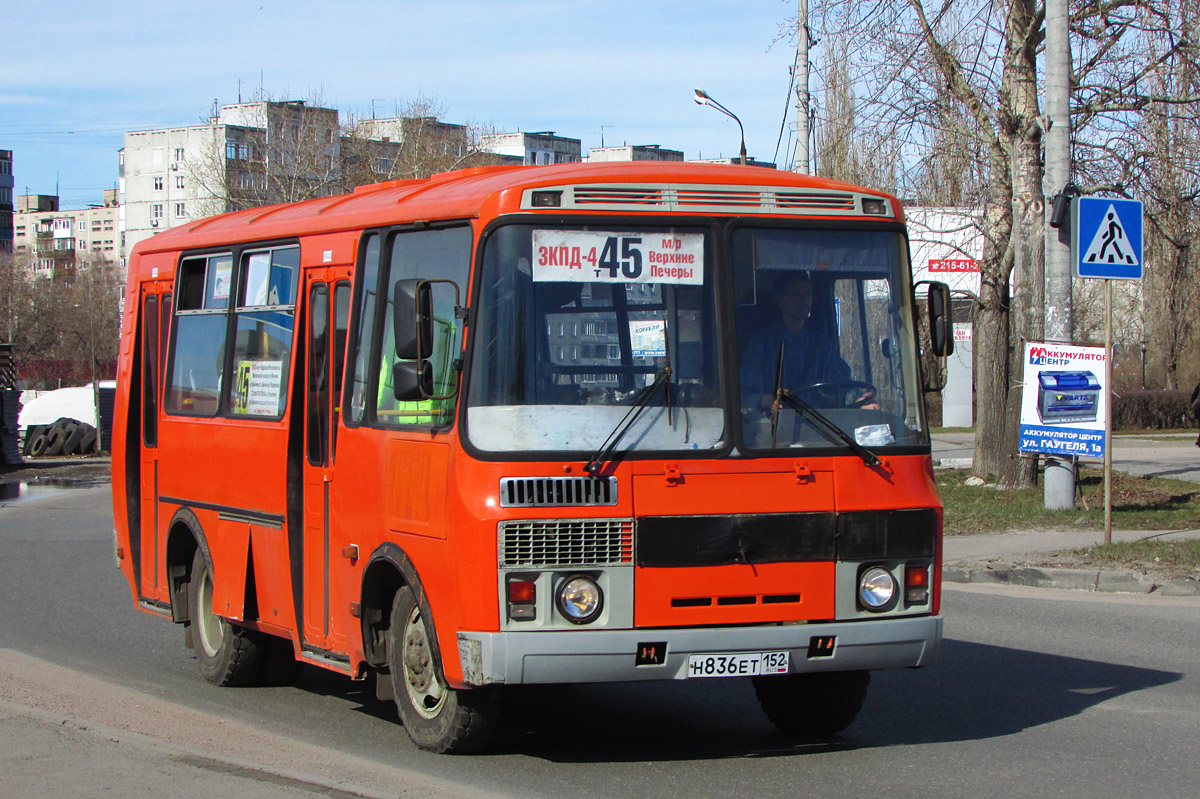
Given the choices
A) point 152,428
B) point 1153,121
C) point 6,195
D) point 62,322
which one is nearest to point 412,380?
point 152,428

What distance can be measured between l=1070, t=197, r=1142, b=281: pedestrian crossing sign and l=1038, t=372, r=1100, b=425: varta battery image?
86.8 inches

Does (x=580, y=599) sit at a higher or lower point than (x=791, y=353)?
lower

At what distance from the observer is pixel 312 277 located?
8.03 meters

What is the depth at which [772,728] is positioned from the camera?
7.57m

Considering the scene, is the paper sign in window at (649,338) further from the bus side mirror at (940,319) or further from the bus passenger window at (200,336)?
the bus passenger window at (200,336)

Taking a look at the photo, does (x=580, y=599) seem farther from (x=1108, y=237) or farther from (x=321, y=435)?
(x=1108, y=237)

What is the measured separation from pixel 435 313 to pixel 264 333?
2.27 meters

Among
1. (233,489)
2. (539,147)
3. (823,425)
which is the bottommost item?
(233,489)

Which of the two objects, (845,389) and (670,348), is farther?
(845,389)

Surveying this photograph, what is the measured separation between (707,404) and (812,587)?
3.08 ft

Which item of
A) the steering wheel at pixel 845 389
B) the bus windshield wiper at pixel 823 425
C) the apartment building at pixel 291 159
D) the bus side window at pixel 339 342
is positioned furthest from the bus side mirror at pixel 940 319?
the apartment building at pixel 291 159

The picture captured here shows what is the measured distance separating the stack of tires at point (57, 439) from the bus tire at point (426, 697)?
32.9 metres

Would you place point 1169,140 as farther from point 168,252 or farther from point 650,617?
point 650,617

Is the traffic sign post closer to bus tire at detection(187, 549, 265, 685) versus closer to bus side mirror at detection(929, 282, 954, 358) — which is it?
bus side mirror at detection(929, 282, 954, 358)
